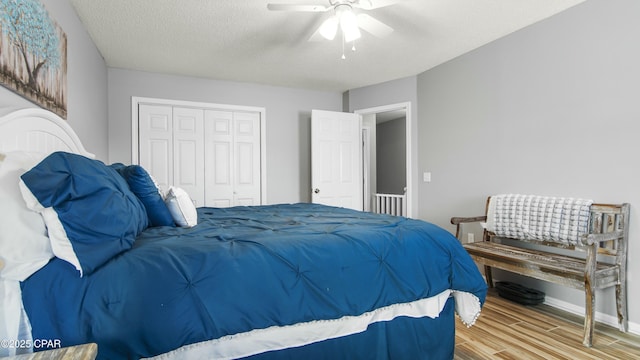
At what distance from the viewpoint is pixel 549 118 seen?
2.91 metres

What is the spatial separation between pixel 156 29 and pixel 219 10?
72 cm

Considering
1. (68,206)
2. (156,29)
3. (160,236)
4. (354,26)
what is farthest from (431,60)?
(68,206)

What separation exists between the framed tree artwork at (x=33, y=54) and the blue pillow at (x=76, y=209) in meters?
0.72

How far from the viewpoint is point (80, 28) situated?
110 inches

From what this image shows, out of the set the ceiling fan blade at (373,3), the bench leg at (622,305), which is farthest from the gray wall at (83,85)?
the bench leg at (622,305)

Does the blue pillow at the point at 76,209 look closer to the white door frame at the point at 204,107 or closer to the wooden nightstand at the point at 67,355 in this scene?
the wooden nightstand at the point at 67,355

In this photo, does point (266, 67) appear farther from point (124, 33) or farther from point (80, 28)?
point (80, 28)

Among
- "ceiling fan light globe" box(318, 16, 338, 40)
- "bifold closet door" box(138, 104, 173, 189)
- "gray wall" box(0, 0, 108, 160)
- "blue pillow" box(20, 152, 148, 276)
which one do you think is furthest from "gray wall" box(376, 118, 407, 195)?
"blue pillow" box(20, 152, 148, 276)

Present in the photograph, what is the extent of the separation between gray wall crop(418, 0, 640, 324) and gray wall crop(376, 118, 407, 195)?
335 centimetres

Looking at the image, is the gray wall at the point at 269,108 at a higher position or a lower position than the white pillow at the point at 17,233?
higher

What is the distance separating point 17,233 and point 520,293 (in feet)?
10.9

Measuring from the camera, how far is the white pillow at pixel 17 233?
1.07 meters

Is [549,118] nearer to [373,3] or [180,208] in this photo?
[373,3]

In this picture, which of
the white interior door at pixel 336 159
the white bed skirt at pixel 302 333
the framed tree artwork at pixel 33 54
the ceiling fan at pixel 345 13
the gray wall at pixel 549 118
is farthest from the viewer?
the white interior door at pixel 336 159
